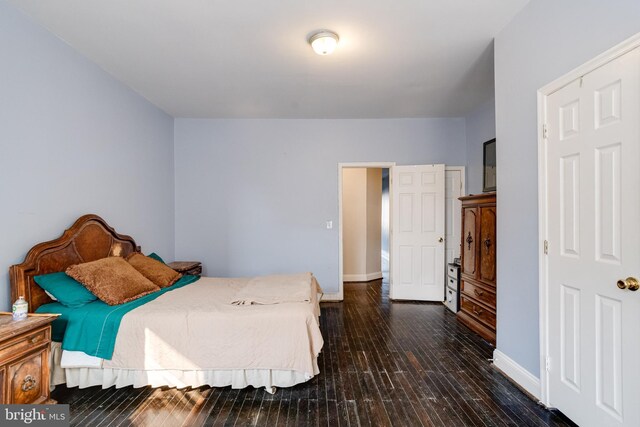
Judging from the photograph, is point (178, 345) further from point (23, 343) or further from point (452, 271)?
point (452, 271)

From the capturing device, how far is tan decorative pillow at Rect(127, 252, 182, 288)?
3043 mm

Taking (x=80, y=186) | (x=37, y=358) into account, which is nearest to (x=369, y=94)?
(x=80, y=186)

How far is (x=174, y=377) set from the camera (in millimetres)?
2223

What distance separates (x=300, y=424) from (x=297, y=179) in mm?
3323

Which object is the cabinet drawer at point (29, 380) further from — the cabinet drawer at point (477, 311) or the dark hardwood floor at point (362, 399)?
the cabinet drawer at point (477, 311)

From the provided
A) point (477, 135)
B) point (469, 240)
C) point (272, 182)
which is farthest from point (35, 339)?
point (477, 135)

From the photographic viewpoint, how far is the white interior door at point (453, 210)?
4.58 metres

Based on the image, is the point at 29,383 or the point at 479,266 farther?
the point at 479,266

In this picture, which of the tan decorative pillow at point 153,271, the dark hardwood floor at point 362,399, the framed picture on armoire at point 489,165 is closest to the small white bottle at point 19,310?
the dark hardwood floor at point 362,399

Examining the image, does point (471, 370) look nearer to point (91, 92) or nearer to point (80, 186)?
point (80, 186)

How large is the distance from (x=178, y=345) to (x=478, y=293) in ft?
9.86

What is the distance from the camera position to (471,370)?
252 cm

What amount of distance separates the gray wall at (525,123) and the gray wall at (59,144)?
3757 millimetres

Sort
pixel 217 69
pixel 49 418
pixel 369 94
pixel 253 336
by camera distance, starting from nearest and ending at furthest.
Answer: pixel 49 418 → pixel 253 336 → pixel 217 69 → pixel 369 94
